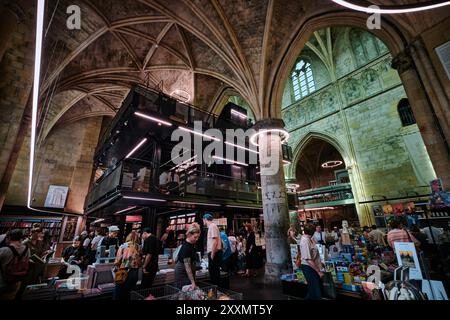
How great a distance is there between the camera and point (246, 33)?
845 centimetres

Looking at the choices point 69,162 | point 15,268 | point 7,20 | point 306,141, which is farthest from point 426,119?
point 69,162

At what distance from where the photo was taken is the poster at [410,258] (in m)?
1.79

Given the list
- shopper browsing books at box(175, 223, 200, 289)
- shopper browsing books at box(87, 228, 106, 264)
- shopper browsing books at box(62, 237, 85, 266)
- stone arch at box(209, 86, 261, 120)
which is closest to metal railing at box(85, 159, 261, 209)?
shopper browsing books at box(87, 228, 106, 264)

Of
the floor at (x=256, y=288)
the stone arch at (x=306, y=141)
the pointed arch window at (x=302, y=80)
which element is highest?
the pointed arch window at (x=302, y=80)

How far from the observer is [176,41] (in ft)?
35.8

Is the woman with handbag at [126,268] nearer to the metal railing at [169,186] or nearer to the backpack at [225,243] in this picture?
the backpack at [225,243]

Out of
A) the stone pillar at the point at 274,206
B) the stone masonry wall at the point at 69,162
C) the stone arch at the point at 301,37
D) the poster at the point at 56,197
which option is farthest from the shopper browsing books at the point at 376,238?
the poster at the point at 56,197

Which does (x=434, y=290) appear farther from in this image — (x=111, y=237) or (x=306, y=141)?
(x=306, y=141)

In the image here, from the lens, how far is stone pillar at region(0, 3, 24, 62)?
2918mm

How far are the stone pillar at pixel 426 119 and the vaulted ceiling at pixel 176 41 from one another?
0.92 meters

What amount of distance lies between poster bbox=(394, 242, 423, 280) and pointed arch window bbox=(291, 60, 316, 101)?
704 inches

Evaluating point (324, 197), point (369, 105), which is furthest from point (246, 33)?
point (324, 197)

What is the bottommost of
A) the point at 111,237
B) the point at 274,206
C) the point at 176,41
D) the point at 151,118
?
the point at 111,237

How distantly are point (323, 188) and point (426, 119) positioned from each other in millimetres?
13286
